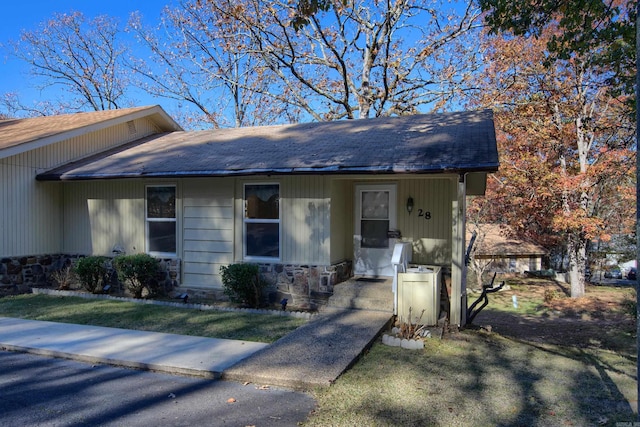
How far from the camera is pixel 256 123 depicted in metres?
25.5

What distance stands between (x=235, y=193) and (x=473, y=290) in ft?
52.3

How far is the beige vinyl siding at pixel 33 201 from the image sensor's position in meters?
9.77

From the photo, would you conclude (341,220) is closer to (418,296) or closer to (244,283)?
(244,283)

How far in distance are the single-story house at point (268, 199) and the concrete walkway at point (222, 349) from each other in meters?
2.01

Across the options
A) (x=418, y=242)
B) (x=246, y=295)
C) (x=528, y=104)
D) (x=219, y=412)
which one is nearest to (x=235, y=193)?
(x=246, y=295)

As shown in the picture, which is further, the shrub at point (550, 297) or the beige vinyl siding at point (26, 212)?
the shrub at point (550, 297)

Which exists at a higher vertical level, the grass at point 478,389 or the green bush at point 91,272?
the green bush at point 91,272

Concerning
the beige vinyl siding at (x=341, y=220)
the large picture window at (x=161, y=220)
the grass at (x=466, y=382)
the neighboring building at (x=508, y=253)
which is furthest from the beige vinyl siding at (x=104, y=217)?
the neighboring building at (x=508, y=253)

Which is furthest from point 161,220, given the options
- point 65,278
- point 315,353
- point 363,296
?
point 315,353

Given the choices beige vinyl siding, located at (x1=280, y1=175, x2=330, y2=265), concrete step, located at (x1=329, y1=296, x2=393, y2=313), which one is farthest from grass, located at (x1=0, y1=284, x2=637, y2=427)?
beige vinyl siding, located at (x1=280, y1=175, x2=330, y2=265)

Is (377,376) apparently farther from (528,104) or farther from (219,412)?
(528,104)

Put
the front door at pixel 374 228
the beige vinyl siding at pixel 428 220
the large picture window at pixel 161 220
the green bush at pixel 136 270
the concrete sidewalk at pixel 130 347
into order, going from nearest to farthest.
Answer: the concrete sidewalk at pixel 130 347 < the beige vinyl siding at pixel 428 220 < the front door at pixel 374 228 < the green bush at pixel 136 270 < the large picture window at pixel 161 220

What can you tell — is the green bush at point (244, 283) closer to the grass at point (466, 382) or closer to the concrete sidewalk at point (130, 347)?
the grass at point (466, 382)

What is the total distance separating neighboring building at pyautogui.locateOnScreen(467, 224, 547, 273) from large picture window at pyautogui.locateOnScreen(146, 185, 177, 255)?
19.2m
